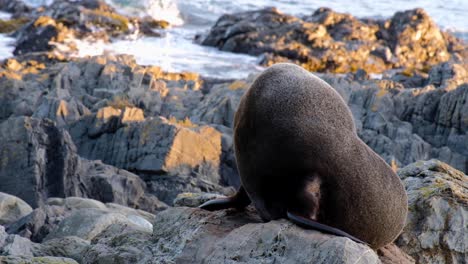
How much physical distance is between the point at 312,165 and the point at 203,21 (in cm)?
4001

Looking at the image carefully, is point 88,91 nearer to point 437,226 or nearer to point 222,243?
point 437,226

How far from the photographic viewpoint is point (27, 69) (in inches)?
999

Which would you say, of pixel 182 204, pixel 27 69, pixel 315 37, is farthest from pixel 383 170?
pixel 315 37

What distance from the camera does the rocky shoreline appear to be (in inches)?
242

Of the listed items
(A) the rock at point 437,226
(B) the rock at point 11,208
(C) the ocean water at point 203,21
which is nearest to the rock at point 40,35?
(C) the ocean water at point 203,21

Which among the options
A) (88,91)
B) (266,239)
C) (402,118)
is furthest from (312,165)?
(88,91)

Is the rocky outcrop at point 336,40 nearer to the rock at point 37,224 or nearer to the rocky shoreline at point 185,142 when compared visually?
the rocky shoreline at point 185,142

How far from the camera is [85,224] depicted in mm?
10047

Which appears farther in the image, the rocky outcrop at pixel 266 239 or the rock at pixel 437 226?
the rock at pixel 437 226

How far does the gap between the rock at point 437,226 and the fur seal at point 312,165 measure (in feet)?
1.49

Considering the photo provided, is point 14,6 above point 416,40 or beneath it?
beneath

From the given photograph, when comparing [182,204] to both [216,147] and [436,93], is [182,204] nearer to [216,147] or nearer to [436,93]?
[216,147]

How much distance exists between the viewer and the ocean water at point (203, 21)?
108 ft

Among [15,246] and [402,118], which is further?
[402,118]
